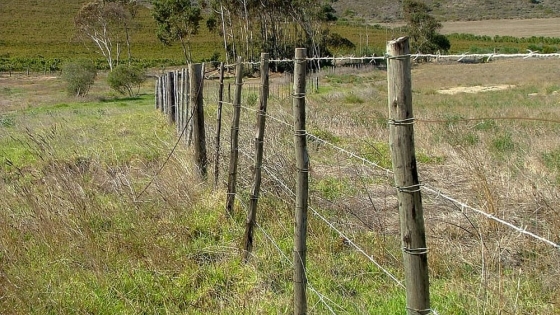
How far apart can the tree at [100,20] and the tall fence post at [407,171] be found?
5115cm

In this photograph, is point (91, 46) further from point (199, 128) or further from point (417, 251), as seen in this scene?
point (417, 251)

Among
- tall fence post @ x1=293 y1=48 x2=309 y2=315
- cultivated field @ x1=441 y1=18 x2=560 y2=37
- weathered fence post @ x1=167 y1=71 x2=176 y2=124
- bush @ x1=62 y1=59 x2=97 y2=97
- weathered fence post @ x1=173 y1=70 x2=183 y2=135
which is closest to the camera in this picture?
tall fence post @ x1=293 y1=48 x2=309 y2=315

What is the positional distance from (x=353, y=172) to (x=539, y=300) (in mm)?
3868

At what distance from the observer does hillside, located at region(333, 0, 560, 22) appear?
409ft

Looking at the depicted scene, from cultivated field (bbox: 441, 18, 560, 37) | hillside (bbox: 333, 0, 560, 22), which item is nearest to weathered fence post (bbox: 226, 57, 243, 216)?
cultivated field (bbox: 441, 18, 560, 37)

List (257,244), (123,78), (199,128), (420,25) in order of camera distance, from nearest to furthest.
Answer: (257,244) < (199,128) < (123,78) < (420,25)

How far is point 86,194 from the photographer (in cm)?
586

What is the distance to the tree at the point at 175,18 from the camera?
5239 centimetres

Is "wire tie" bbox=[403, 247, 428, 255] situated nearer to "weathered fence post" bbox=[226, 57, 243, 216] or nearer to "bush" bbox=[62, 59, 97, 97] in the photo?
"weathered fence post" bbox=[226, 57, 243, 216]

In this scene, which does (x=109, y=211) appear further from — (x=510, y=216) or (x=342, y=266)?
(x=510, y=216)

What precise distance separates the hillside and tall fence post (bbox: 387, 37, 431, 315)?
128 meters

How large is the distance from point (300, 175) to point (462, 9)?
141333mm

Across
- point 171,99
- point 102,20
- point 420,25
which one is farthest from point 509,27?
point 171,99

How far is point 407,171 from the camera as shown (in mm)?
2264
